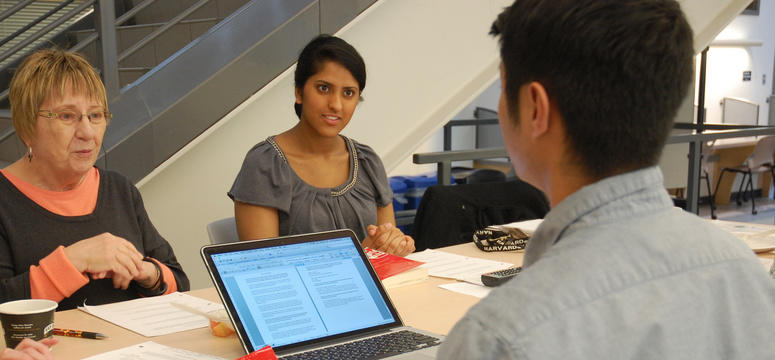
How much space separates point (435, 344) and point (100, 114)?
1.11 meters

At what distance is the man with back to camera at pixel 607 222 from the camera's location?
66 cm

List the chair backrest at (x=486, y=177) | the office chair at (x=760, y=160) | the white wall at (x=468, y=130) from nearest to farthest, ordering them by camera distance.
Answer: the chair backrest at (x=486, y=177), the office chair at (x=760, y=160), the white wall at (x=468, y=130)

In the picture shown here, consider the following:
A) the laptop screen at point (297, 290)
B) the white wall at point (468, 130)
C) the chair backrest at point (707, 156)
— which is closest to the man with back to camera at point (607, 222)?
the laptop screen at point (297, 290)

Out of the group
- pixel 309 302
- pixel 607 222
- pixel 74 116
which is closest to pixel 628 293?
pixel 607 222

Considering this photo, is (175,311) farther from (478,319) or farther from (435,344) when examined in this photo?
(478,319)

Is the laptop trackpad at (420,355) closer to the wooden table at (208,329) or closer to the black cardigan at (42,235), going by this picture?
the wooden table at (208,329)

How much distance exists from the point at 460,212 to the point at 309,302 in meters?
1.27

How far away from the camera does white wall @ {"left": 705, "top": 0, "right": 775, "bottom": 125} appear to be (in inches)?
367

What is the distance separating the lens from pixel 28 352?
124 cm

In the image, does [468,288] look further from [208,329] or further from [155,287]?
[155,287]

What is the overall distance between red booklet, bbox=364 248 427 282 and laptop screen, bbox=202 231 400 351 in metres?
0.30

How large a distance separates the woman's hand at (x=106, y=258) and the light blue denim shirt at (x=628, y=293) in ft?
3.84

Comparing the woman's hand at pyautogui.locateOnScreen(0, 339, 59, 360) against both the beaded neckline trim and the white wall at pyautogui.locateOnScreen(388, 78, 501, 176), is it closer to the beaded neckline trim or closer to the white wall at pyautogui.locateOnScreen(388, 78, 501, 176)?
the beaded neckline trim

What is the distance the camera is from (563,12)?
0.76 metres
